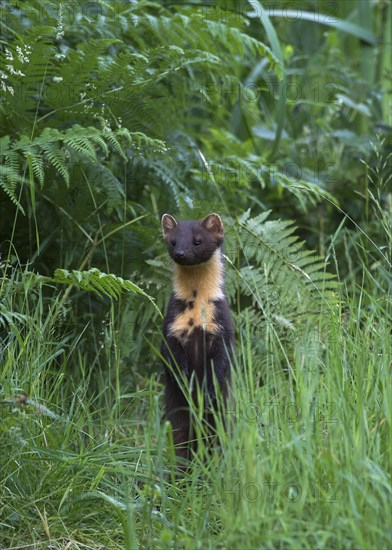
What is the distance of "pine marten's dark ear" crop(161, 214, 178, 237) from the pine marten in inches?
2.0

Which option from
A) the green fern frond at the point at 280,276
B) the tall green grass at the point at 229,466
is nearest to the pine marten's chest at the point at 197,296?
the green fern frond at the point at 280,276

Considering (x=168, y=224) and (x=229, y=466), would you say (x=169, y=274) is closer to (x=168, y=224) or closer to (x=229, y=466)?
(x=168, y=224)

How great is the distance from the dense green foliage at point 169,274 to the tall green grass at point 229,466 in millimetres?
14

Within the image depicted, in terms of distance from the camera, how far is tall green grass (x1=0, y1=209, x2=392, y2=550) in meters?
3.49

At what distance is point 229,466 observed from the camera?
151 inches

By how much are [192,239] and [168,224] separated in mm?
264

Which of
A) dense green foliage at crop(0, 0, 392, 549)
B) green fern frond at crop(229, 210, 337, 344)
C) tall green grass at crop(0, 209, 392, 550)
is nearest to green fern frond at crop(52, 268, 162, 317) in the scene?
dense green foliage at crop(0, 0, 392, 549)

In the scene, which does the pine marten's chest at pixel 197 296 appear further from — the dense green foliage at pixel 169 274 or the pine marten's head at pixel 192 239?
the dense green foliage at pixel 169 274

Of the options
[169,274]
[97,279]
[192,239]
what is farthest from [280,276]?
[97,279]

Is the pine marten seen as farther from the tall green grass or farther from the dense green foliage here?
the tall green grass

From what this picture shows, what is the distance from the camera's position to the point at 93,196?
247 inches

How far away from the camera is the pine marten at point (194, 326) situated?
560 cm

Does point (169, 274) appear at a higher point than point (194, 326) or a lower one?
lower

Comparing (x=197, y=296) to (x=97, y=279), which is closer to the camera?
(x=97, y=279)
